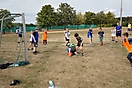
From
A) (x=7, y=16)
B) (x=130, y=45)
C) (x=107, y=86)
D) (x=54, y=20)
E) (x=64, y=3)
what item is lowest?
(x=107, y=86)

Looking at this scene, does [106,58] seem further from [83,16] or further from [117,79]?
[83,16]

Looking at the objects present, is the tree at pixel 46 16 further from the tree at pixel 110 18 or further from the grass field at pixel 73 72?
the grass field at pixel 73 72

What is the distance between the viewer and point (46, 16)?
65.0 metres

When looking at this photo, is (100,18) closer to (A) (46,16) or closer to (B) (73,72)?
(A) (46,16)

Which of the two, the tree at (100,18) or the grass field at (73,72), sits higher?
the tree at (100,18)

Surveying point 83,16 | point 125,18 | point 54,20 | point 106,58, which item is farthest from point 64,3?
point 106,58

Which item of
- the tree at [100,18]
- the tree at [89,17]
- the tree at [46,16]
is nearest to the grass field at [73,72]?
the tree at [46,16]

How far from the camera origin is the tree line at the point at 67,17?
65.8m

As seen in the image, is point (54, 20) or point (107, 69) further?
point (54, 20)

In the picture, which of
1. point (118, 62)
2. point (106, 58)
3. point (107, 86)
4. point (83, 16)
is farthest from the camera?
point (83, 16)

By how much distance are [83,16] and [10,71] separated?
85.1m

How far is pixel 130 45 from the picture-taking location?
9750 mm

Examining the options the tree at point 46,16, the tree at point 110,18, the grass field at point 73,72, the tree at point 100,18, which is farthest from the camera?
the tree at point 110,18

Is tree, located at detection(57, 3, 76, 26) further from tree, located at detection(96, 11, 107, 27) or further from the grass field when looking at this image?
the grass field
